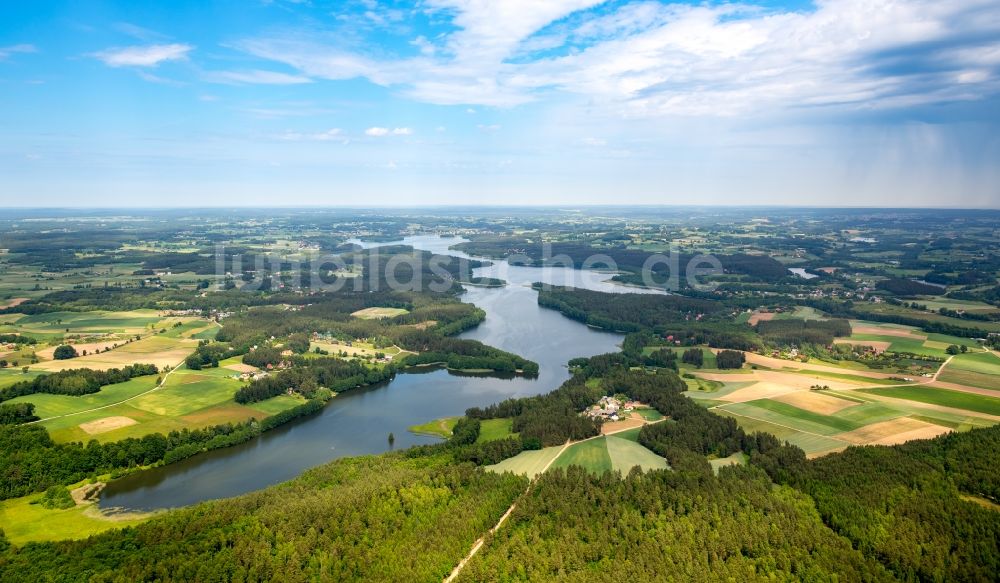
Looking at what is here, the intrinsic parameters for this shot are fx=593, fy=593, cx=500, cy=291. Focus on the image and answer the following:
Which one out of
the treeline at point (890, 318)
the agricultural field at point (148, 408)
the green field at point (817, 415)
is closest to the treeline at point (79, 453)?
the agricultural field at point (148, 408)

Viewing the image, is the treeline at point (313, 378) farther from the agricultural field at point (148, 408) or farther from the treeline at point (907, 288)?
the treeline at point (907, 288)

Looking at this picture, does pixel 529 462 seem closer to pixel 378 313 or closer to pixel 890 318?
pixel 378 313

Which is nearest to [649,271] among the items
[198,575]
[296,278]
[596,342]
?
[596,342]

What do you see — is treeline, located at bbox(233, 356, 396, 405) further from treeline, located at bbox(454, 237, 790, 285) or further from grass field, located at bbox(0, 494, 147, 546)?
treeline, located at bbox(454, 237, 790, 285)

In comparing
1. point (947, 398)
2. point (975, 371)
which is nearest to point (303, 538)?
point (947, 398)

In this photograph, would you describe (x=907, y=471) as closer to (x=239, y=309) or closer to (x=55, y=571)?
(x=55, y=571)
